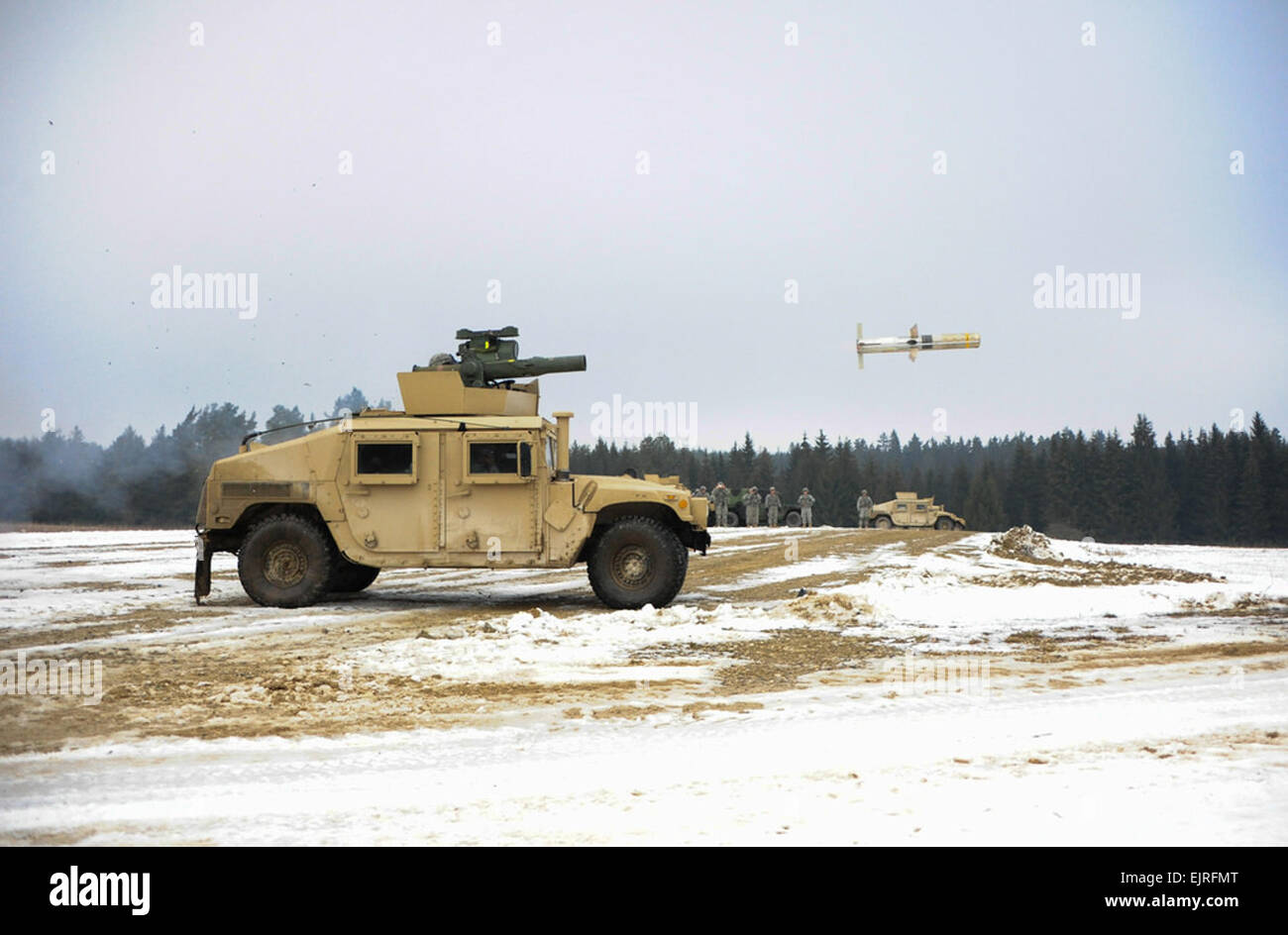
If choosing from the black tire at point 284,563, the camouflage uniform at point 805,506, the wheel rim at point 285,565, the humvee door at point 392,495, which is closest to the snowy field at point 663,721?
the black tire at point 284,563

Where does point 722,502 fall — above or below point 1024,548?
above

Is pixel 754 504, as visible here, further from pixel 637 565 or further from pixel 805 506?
pixel 637 565

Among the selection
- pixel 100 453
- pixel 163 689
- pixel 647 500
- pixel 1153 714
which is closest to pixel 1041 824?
pixel 1153 714

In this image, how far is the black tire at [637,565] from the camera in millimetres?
11102

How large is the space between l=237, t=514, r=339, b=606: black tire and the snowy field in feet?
1.56

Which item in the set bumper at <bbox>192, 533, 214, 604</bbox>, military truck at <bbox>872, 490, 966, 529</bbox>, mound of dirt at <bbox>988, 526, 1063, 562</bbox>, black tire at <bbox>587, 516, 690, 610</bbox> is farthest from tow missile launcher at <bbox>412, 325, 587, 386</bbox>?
military truck at <bbox>872, 490, 966, 529</bbox>

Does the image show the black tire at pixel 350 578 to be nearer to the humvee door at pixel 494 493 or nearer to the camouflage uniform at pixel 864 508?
the humvee door at pixel 494 493

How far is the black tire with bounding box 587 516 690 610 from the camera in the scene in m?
11.1

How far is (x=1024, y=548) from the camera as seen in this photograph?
795 inches

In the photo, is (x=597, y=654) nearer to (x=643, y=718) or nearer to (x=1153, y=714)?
(x=643, y=718)

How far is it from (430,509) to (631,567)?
7.87 ft

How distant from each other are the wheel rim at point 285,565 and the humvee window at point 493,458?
223cm

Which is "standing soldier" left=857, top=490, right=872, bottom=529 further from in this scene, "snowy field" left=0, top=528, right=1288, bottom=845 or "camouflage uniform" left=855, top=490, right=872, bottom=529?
"snowy field" left=0, top=528, right=1288, bottom=845

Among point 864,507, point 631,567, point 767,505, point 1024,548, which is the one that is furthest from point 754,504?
point 631,567
